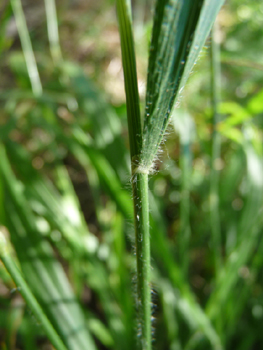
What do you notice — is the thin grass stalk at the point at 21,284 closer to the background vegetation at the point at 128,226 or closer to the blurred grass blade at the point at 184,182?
the background vegetation at the point at 128,226

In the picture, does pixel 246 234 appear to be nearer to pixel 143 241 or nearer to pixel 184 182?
pixel 184 182

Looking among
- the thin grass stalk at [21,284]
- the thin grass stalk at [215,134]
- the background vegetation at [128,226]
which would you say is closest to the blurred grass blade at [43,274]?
the background vegetation at [128,226]

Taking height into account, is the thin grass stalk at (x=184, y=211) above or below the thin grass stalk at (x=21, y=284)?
above

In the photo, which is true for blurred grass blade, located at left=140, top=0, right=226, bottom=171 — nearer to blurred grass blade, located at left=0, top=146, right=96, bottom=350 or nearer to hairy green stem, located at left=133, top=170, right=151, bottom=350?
hairy green stem, located at left=133, top=170, right=151, bottom=350

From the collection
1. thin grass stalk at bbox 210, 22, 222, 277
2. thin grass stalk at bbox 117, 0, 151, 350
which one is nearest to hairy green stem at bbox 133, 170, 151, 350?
thin grass stalk at bbox 117, 0, 151, 350

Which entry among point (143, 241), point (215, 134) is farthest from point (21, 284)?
point (215, 134)
